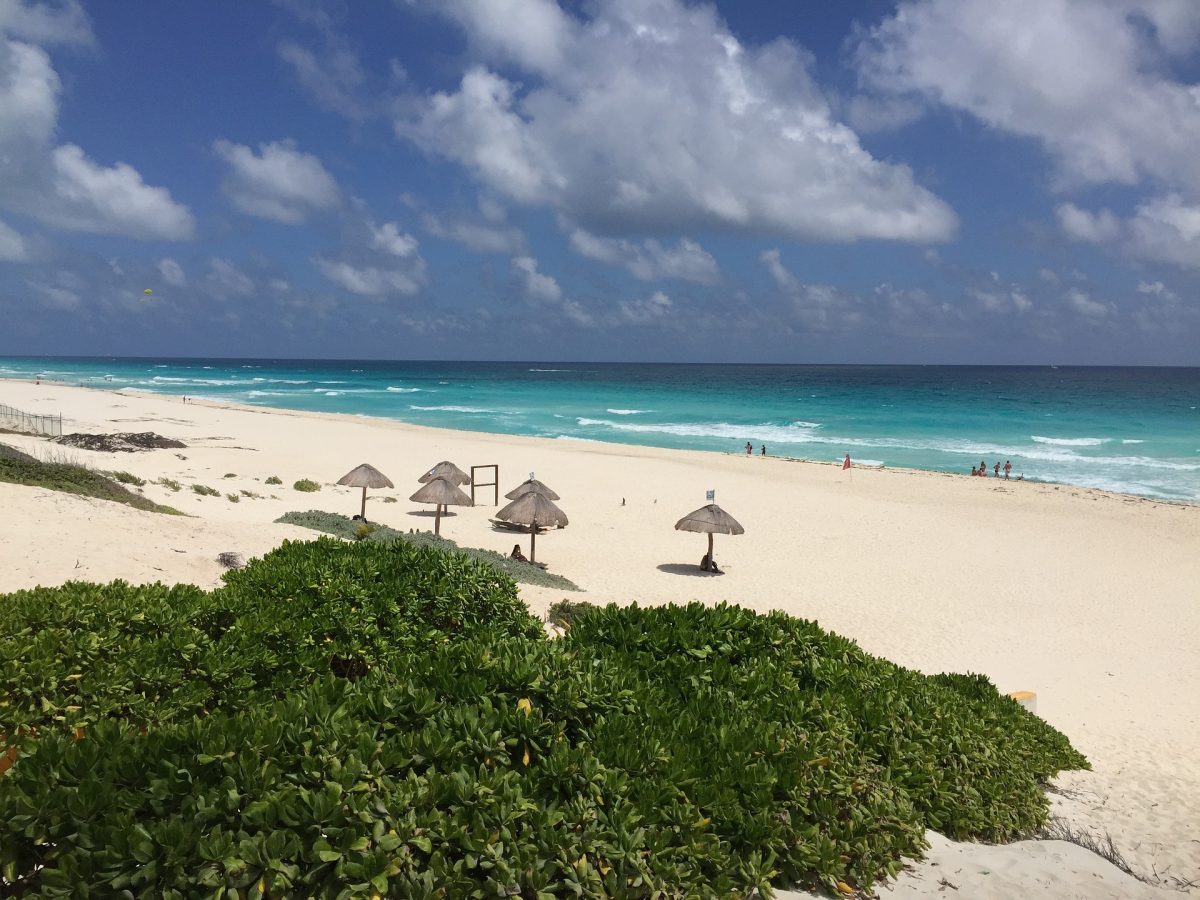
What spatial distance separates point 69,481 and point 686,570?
515 inches

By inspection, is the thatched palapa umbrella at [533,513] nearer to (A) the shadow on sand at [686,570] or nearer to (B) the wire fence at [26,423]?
(A) the shadow on sand at [686,570]

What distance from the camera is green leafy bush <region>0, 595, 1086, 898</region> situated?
9.96 ft

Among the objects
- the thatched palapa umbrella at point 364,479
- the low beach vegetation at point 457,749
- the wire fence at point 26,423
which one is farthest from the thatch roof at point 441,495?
the wire fence at point 26,423

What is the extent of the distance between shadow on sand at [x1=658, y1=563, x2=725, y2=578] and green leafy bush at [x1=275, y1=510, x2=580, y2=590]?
275 centimetres

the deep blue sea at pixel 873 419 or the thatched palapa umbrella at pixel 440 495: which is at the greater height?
the deep blue sea at pixel 873 419

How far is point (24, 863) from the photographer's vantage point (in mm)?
3035

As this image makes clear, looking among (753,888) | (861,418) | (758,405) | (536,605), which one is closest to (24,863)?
(753,888)

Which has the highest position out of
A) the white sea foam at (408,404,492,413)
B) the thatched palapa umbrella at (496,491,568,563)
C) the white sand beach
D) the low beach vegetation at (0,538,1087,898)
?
the low beach vegetation at (0,538,1087,898)

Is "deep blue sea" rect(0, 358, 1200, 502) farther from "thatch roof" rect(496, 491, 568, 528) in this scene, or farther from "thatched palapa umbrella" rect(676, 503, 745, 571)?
"thatch roof" rect(496, 491, 568, 528)

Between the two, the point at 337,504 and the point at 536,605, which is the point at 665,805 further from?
the point at 337,504

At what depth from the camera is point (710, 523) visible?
16.8m

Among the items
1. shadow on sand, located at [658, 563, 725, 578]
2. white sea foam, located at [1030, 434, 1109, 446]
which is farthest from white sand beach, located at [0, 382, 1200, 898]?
white sea foam, located at [1030, 434, 1109, 446]

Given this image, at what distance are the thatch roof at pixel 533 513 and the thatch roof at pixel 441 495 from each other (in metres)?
1.78

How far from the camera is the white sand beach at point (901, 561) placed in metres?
7.14
